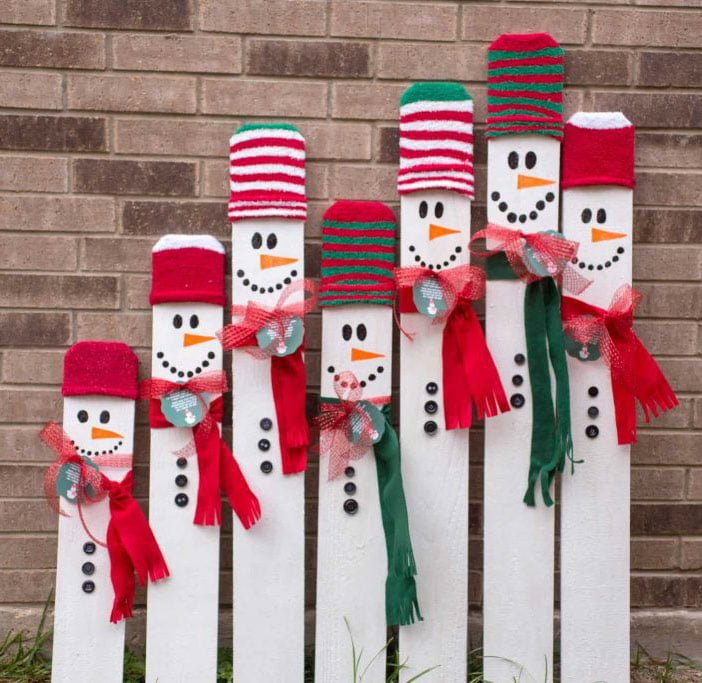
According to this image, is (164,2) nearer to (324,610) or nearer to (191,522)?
(191,522)

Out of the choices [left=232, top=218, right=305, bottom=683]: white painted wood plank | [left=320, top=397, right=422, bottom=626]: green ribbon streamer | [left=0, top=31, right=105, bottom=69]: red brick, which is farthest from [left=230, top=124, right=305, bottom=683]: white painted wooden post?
[left=0, top=31, right=105, bottom=69]: red brick

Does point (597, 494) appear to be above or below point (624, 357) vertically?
below

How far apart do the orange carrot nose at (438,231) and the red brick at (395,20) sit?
52 cm

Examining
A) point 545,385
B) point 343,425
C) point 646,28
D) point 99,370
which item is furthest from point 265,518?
point 646,28

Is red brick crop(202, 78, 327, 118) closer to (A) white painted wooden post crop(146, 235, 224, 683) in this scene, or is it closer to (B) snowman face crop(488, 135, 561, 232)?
(A) white painted wooden post crop(146, 235, 224, 683)

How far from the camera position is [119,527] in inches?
73.7

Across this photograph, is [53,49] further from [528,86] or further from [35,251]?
[528,86]

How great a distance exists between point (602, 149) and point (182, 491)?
1395 millimetres

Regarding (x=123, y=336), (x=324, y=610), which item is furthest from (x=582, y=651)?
(x=123, y=336)

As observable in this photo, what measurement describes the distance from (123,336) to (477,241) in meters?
1.00

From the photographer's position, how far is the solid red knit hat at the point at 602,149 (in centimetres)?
191

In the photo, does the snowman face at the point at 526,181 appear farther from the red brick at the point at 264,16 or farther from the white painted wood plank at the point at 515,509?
the red brick at the point at 264,16

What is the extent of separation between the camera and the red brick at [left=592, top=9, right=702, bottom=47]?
1998 mm

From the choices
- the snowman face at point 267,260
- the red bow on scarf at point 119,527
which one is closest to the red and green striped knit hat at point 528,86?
the snowman face at point 267,260
